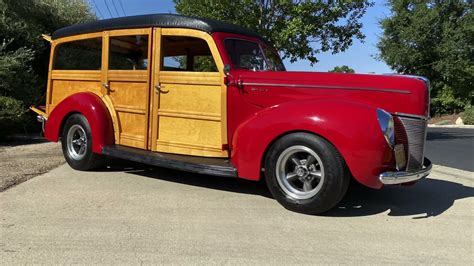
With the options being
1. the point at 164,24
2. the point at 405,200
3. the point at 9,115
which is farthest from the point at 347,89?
the point at 9,115

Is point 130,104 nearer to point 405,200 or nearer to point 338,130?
point 338,130

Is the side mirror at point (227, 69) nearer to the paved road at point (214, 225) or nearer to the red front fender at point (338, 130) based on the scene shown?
the red front fender at point (338, 130)

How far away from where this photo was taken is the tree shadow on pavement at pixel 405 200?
4.92 meters

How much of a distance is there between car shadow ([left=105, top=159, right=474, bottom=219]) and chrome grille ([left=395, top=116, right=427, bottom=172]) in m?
0.53

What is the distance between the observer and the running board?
16.7ft

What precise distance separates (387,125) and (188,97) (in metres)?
2.35

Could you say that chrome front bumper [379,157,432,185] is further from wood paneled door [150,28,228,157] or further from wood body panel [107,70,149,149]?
wood body panel [107,70,149,149]

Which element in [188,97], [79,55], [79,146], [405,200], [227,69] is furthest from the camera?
[79,55]

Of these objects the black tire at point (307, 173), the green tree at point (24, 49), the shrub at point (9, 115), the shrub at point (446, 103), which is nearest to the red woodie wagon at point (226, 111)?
the black tire at point (307, 173)

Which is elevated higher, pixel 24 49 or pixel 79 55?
pixel 24 49

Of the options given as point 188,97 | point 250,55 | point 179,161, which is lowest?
point 179,161

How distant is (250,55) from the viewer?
579 cm

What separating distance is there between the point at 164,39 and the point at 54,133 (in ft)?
8.00

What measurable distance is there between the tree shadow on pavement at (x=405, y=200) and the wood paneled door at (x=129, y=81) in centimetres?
268
